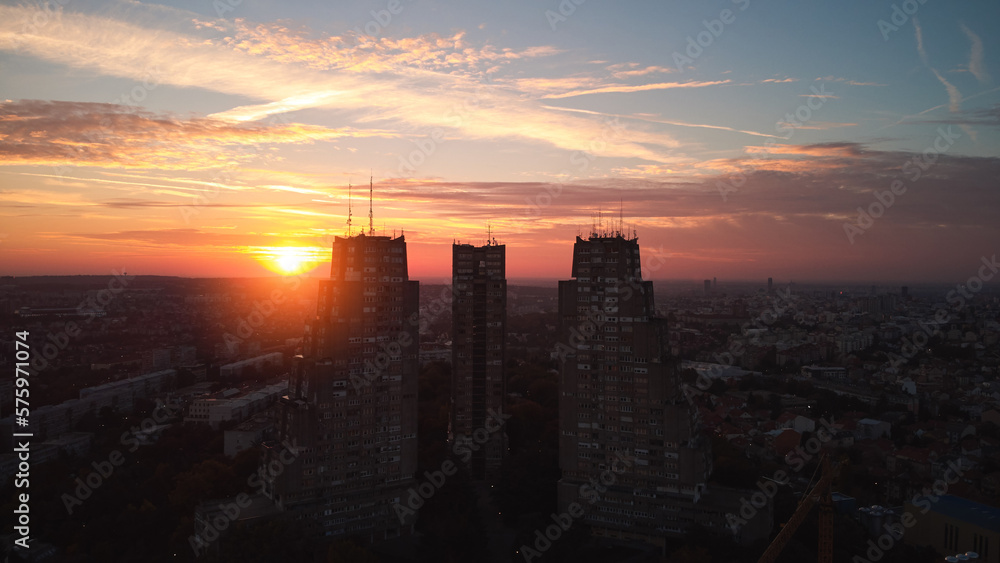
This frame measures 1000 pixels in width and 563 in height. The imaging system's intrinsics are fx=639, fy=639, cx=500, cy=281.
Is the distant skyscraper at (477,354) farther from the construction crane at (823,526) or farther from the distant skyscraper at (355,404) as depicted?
the construction crane at (823,526)

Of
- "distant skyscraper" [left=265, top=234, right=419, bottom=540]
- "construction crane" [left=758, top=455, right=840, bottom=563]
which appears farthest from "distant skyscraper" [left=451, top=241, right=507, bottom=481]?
"construction crane" [left=758, top=455, right=840, bottom=563]

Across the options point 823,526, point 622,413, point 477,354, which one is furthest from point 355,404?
point 823,526

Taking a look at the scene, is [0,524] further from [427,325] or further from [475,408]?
[427,325]

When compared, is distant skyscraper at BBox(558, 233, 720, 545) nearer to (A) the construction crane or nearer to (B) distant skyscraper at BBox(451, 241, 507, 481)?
(A) the construction crane

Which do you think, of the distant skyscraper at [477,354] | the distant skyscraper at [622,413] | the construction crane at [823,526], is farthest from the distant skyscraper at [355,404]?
the construction crane at [823,526]

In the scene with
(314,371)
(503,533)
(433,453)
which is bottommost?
(503,533)

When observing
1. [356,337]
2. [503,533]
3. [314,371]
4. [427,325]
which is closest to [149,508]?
[314,371]
